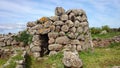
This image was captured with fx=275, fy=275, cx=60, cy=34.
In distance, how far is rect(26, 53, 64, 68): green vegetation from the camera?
16817 millimetres

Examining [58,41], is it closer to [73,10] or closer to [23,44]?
[73,10]

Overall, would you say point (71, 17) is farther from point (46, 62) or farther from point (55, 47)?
point (46, 62)

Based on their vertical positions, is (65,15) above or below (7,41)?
above

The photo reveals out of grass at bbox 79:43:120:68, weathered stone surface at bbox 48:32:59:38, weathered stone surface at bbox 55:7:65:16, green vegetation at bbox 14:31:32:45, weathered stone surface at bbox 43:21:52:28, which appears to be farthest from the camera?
green vegetation at bbox 14:31:32:45

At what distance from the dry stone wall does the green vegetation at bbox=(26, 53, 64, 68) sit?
1.02m

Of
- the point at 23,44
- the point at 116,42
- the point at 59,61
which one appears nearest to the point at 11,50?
the point at 23,44

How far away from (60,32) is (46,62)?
291 cm

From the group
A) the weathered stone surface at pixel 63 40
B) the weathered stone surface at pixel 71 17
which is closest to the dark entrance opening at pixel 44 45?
the weathered stone surface at pixel 63 40

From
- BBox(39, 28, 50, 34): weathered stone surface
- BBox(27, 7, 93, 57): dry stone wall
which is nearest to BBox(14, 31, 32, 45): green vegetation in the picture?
BBox(27, 7, 93, 57): dry stone wall

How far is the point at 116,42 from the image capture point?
25.8m

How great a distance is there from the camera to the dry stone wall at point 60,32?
1952 cm

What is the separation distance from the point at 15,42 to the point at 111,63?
11.4 metres

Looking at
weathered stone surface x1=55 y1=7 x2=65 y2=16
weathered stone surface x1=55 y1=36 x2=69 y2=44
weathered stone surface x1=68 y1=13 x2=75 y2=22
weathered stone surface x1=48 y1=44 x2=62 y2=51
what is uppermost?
weathered stone surface x1=55 y1=7 x2=65 y2=16

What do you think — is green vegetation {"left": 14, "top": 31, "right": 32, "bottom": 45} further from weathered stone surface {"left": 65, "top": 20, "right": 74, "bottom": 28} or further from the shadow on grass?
weathered stone surface {"left": 65, "top": 20, "right": 74, "bottom": 28}
